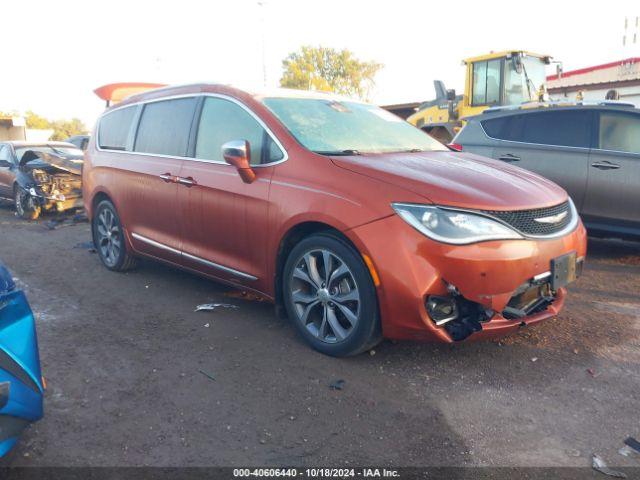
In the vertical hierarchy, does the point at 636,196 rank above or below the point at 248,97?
below

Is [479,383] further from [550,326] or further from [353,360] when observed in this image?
[550,326]

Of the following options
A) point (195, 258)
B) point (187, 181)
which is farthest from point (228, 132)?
point (195, 258)

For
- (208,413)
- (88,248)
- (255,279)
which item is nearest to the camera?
(208,413)

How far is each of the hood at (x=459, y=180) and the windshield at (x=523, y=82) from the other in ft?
26.0

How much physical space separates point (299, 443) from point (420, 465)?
0.59 metres

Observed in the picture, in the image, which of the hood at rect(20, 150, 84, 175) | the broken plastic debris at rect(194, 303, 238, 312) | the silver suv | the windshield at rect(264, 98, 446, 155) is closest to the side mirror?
the windshield at rect(264, 98, 446, 155)

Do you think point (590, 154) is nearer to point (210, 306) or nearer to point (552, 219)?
point (552, 219)

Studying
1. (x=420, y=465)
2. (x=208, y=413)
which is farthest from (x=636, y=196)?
(x=208, y=413)

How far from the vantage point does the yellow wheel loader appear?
11.1 meters

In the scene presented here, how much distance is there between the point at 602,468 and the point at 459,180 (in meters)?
1.73

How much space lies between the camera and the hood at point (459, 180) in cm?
319

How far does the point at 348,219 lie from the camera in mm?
3322

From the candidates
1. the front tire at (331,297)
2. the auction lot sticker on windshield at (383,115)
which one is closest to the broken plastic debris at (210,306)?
the front tire at (331,297)

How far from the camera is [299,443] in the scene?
2703mm
